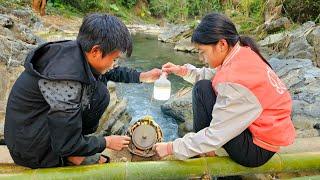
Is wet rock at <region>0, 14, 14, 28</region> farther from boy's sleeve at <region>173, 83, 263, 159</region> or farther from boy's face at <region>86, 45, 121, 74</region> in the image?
boy's sleeve at <region>173, 83, 263, 159</region>

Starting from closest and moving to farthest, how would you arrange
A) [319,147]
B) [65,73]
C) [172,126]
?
[65,73]
[319,147]
[172,126]

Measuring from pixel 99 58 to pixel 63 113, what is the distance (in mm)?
387

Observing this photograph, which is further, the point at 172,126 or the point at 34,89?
the point at 172,126

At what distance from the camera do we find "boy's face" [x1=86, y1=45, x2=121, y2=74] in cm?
211

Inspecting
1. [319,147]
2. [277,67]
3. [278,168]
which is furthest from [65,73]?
[277,67]

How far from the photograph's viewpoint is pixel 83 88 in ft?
6.82

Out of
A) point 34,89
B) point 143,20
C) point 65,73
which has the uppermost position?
point 65,73

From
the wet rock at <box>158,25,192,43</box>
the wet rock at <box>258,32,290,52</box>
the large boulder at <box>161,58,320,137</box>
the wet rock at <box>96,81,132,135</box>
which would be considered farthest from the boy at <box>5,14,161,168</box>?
→ the wet rock at <box>158,25,192,43</box>

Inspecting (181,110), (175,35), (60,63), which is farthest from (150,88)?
(175,35)

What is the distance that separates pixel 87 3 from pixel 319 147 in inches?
866

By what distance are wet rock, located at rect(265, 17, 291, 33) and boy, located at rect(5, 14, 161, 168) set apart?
34.8ft

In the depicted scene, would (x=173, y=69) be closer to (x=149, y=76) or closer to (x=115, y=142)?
(x=149, y=76)

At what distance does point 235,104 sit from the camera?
7.09 ft

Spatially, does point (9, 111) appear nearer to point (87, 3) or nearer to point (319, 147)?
point (319, 147)
